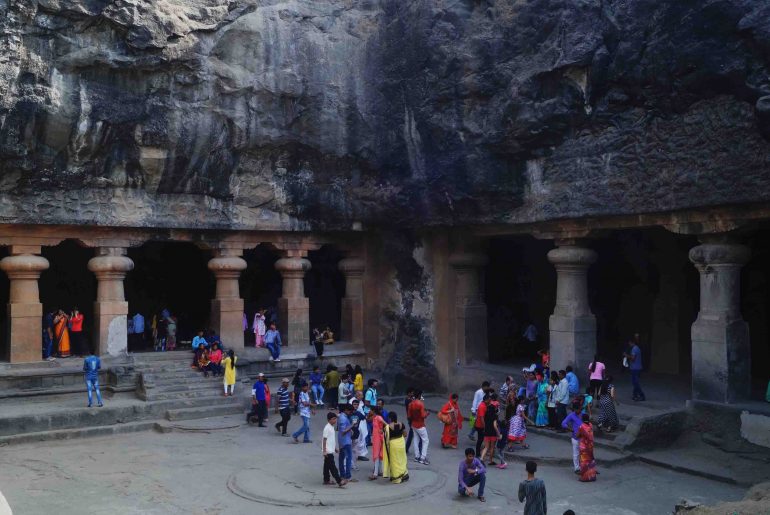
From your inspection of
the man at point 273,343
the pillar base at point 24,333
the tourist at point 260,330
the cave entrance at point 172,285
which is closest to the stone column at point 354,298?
the tourist at point 260,330

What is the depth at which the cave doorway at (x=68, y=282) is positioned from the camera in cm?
1877

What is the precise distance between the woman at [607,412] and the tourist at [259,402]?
18.5ft

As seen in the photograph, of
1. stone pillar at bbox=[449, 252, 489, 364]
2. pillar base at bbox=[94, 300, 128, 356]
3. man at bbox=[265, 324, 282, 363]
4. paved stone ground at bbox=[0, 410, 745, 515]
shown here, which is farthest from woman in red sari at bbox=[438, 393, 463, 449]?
pillar base at bbox=[94, 300, 128, 356]

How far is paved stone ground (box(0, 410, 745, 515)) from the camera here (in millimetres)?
9508

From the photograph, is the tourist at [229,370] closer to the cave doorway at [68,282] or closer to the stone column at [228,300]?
the stone column at [228,300]

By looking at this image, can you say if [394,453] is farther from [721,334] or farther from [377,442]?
[721,334]

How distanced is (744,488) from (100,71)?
12.2 meters

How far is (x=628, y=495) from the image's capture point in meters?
9.96

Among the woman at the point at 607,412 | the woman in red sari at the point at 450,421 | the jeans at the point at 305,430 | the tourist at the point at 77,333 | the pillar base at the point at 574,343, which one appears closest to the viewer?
the woman in red sari at the point at 450,421

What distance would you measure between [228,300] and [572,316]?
289 inches

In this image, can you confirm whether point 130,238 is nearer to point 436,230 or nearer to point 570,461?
point 436,230

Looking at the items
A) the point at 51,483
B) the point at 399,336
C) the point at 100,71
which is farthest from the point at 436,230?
the point at 51,483

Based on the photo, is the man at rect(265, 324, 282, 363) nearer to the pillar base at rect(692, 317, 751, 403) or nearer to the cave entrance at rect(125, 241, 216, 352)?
the cave entrance at rect(125, 241, 216, 352)

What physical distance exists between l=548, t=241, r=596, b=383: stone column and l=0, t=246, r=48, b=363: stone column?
9.75 meters
